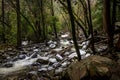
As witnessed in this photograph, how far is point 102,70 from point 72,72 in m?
0.94

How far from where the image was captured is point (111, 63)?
624 cm

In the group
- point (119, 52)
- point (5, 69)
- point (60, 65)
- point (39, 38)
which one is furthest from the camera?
point (39, 38)

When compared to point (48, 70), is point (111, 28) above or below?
above

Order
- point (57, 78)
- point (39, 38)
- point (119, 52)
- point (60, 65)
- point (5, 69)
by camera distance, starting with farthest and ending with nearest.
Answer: point (39, 38) < point (5, 69) < point (60, 65) < point (119, 52) < point (57, 78)

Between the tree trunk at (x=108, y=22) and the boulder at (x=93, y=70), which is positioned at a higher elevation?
the tree trunk at (x=108, y=22)

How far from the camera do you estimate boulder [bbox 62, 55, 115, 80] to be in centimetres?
571

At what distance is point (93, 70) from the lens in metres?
5.76

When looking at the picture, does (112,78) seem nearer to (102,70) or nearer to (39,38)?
(102,70)

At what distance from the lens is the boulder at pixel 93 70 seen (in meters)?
5.71

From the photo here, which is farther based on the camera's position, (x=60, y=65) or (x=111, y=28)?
(x=60, y=65)

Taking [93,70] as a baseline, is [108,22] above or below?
above

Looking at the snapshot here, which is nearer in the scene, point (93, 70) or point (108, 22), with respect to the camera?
point (93, 70)

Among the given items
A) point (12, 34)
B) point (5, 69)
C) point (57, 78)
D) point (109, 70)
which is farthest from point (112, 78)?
point (12, 34)

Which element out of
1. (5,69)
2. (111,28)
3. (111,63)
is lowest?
(5,69)
